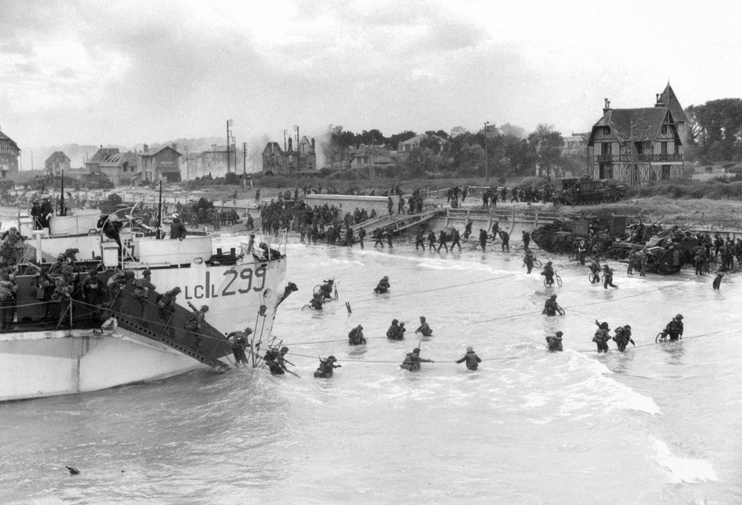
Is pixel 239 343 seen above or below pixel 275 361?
above

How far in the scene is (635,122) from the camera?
69188 mm

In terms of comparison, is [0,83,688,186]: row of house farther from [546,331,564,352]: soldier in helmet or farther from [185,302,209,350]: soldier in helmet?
[546,331,564,352]: soldier in helmet

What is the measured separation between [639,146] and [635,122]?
6.95 ft

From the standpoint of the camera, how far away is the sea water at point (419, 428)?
14602 millimetres

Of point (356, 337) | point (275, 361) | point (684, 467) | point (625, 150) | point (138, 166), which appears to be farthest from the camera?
point (138, 166)

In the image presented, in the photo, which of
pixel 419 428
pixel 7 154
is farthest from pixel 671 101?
pixel 7 154

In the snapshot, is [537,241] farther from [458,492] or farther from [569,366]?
[458,492]

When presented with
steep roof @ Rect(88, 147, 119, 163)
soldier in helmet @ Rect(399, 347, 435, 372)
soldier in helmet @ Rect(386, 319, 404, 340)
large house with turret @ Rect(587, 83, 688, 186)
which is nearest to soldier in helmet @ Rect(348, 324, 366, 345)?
soldier in helmet @ Rect(386, 319, 404, 340)

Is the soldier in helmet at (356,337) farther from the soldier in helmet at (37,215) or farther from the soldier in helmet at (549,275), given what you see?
the soldier in helmet at (549,275)

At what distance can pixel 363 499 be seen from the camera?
1418cm

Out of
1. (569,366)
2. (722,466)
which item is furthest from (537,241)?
(722,466)

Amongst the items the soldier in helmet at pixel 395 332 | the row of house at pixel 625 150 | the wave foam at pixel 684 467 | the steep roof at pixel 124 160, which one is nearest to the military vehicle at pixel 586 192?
the row of house at pixel 625 150

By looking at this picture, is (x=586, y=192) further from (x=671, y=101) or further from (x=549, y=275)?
(x=671, y=101)

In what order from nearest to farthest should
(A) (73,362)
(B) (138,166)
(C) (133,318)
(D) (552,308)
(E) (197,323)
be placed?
(C) (133,318) < (A) (73,362) < (E) (197,323) < (D) (552,308) < (B) (138,166)
